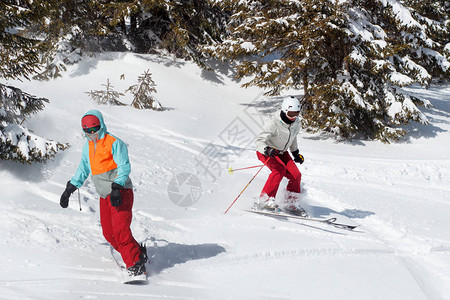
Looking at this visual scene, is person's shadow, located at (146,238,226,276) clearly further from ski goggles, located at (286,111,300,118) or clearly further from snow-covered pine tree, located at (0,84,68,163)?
snow-covered pine tree, located at (0,84,68,163)

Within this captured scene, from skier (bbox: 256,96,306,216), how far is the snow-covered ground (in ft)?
1.47

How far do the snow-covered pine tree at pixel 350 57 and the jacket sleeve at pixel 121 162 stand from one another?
10.0 metres

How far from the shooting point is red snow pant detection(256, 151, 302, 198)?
7035mm

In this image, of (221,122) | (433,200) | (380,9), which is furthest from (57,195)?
(380,9)

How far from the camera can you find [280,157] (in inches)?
285

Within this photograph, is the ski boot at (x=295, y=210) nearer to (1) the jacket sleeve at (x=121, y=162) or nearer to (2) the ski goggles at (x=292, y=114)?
(2) the ski goggles at (x=292, y=114)

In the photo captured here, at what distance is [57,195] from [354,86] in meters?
10.4

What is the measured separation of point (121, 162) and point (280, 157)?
369 cm

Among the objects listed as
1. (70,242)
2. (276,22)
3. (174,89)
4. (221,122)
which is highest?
(276,22)

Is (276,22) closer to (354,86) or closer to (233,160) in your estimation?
(354,86)

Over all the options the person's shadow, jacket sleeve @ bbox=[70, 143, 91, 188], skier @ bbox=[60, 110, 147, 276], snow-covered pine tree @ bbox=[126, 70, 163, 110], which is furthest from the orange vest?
snow-covered pine tree @ bbox=[126, 70, 163, 110]

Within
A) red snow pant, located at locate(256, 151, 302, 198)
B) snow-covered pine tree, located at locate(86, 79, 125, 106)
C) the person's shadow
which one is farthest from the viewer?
snow-covered pine tree, located at locate(86, 79, 125, 106)

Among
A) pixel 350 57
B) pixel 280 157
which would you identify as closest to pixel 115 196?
pixel 280 157

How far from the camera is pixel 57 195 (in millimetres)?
6348
